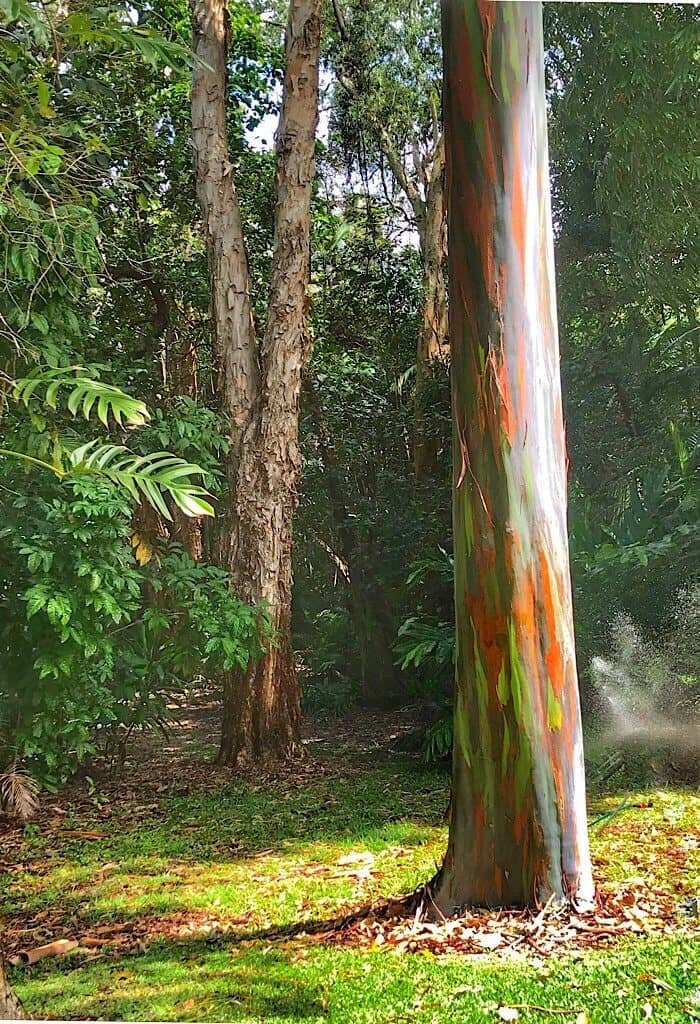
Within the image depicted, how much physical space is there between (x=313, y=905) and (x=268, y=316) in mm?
1541

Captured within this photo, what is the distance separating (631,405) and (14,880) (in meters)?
1.94

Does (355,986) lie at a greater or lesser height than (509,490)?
lesser

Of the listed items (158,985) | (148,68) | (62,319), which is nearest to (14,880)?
(158,985)

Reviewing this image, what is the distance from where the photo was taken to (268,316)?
276 cm

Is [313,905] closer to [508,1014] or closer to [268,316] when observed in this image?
[508,1014]

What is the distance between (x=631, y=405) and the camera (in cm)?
268

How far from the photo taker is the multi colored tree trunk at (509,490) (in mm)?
1913

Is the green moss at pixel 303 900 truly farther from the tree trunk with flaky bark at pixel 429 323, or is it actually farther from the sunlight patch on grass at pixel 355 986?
the tree trunk with flaky bark at pixel 429 323

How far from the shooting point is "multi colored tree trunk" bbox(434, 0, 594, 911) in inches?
75.3

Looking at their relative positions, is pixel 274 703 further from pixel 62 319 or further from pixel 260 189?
pixel 260 189

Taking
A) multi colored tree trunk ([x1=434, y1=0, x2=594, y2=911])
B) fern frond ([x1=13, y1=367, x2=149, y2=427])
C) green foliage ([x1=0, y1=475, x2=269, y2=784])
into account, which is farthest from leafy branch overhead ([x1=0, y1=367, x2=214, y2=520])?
multi colored tree trunk ([x1=434, y1=0, x2=594, y2=911])

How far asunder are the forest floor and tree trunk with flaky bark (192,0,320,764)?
1.47ft

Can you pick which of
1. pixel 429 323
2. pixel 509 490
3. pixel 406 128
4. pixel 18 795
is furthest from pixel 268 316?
pixel 18 795

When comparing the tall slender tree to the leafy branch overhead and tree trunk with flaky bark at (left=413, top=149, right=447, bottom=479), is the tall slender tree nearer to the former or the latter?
tree trunk with flaky bark at (left=413, top=149, right=447, bottom=479)
